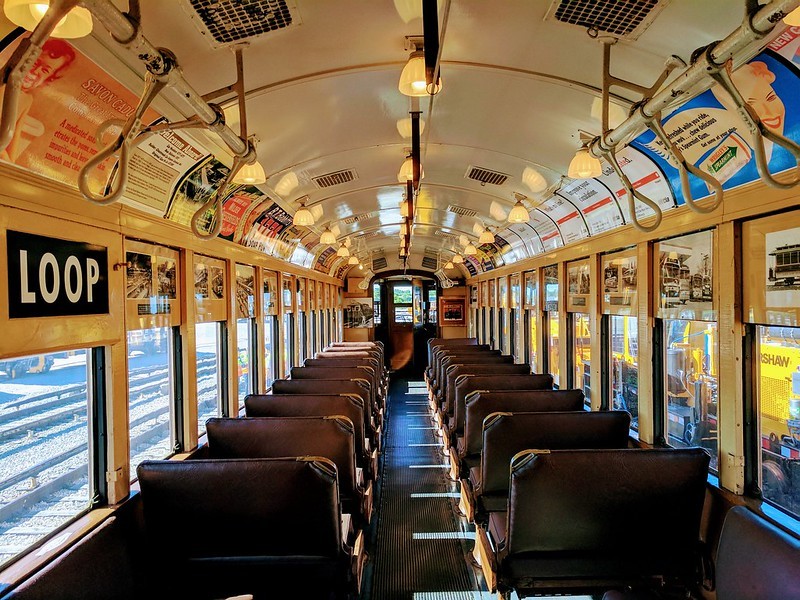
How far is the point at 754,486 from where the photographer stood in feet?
9.82

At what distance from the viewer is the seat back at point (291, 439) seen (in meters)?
3.39

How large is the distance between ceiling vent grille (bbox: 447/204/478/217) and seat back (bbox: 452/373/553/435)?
3.05 meters

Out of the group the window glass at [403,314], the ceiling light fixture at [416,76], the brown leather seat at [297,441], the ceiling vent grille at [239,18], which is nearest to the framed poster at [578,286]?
the brown leather seat at [297,441]

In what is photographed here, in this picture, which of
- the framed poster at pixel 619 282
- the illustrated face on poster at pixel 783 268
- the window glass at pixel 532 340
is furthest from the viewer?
the window glass at pixel 532 340

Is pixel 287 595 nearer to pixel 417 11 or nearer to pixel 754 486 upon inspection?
pixel 754 486

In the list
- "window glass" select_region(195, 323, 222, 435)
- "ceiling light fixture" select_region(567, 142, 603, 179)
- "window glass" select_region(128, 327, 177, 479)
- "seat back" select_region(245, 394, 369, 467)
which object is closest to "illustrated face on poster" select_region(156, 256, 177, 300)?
"window glass" select_region(128, 327, 177, 479)

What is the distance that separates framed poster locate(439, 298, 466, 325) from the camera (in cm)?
1614

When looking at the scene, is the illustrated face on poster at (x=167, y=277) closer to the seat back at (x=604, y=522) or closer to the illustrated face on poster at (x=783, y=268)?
the seat back at (x=604, y=522)

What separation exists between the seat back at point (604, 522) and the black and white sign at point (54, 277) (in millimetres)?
2586

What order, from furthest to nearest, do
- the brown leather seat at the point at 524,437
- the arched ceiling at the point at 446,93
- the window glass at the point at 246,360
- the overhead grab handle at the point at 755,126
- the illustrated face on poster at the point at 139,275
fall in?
the window glass at the point at 246,360
the brown leather seat at the point at 524,437
the illustrated face on poster at the point at 139,275
the arched ceiling at the point at 446,93
the overhead grab handle at the point at 755,126

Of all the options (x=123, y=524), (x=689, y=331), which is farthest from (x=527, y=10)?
(x=123, y=524)

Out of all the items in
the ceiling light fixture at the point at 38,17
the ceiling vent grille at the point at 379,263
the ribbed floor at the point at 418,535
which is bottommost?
the ribbed floor at the point at 418,535

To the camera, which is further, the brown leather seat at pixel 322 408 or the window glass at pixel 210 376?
the window glass at pixel 210 376

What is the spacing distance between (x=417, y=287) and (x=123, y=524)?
14129mm
